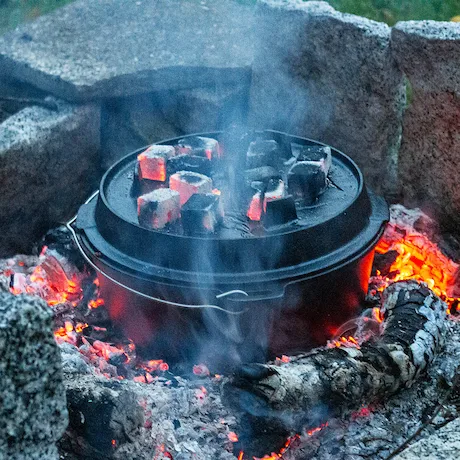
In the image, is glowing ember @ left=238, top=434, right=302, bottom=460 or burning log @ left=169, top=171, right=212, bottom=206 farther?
burning log @ left=169, top=171, right=212, bottom=206

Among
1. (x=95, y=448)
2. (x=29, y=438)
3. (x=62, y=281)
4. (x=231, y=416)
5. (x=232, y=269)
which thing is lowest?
(x=62, y=281)

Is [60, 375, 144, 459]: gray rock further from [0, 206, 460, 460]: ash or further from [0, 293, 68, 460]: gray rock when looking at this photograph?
[0, 293, 68, 460]: gray rock

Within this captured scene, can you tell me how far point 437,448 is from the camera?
187 cm

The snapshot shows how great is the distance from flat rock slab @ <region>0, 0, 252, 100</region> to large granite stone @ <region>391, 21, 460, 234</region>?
110cm

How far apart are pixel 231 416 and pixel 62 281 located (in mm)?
1331

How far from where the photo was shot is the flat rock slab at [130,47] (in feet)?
11.8

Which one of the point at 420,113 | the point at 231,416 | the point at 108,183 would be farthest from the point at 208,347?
the point at 420,113

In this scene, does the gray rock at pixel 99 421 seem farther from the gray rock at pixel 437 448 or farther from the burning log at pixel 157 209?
the gray rock at pixel 437 448

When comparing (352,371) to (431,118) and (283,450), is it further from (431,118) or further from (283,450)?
(431,118)

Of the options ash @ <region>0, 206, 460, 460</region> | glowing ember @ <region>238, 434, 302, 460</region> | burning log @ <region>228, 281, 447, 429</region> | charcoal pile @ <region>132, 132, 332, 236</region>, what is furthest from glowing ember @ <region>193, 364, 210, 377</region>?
charcoal pile @ <region>132, 132, 332, 236</region>

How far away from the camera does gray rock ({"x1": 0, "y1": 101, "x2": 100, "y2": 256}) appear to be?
3.23 m

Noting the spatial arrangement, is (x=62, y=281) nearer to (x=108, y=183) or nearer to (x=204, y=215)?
(x=108, y=183)

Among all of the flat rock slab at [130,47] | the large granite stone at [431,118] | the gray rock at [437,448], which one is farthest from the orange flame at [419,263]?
the flat rock slab at [130,47]

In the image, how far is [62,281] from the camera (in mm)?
3143
